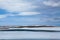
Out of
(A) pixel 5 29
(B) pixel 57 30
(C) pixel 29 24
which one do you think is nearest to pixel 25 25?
(C) pixel 29 24

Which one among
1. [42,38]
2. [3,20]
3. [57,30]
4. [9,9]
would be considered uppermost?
[9,9]

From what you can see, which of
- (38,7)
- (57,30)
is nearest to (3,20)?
(38,7)

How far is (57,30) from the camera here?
209 centimetres

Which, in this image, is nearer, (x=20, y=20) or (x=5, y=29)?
(x=5, y=29)

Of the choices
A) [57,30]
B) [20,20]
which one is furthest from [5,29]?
[57,30]

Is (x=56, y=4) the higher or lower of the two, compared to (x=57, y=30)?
higher

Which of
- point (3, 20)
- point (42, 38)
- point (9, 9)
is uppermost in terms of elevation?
point (9, 9)

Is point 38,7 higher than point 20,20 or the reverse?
higher

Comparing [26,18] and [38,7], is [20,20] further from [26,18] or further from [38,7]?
[38,7]

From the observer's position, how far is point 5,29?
79.4 inches

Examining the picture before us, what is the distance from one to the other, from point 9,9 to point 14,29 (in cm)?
29

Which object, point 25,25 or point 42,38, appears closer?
point 42,38

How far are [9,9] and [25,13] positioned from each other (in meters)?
0.23

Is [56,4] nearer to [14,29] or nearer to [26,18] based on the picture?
[26,18]
